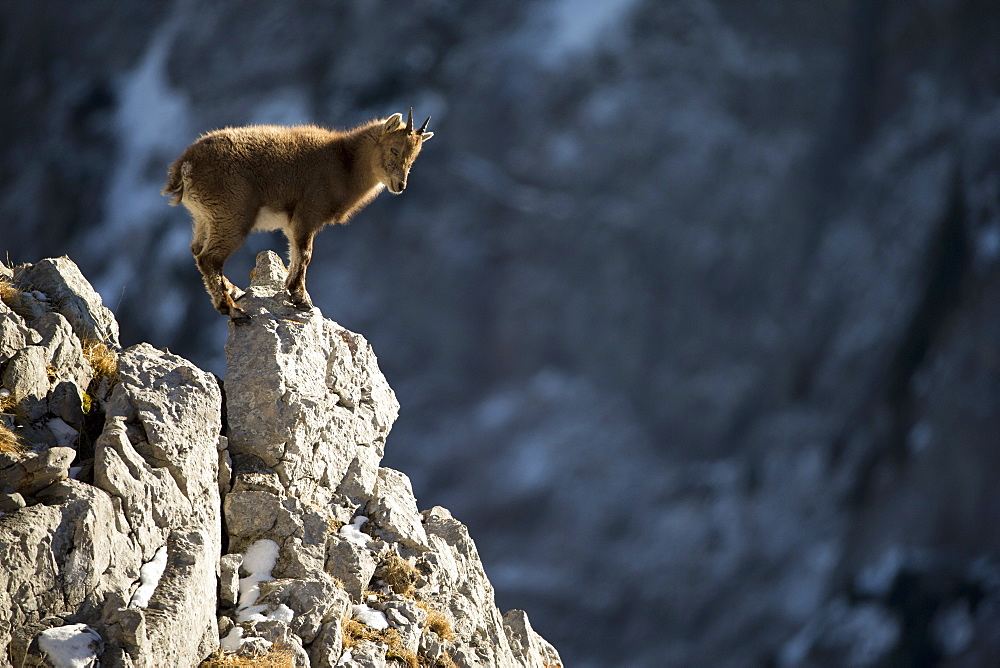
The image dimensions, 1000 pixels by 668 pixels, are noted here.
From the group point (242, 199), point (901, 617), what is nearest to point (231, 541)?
point (242, 199)

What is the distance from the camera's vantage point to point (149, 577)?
35.0 ft

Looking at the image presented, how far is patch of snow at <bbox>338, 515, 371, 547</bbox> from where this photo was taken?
13.7 meters

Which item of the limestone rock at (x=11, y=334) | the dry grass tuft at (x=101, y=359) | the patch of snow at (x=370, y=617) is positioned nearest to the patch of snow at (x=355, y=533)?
the patch of snow at (x=370, y=617)

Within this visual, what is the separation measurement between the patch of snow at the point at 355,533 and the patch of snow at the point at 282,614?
6.54 feet

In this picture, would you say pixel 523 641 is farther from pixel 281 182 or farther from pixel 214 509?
pixel 281 182

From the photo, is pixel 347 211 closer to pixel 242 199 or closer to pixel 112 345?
pixel 242 199

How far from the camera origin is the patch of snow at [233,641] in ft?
36.1

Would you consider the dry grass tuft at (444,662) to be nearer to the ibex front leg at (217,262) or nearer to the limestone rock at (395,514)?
the limestone rock at (395,514)

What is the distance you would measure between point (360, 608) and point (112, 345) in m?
5.32

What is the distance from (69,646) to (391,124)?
382 inches

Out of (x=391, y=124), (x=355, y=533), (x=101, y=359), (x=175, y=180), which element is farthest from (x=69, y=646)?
(x=391, y=124)

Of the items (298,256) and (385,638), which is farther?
(298,256)

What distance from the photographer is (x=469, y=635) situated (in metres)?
14.2

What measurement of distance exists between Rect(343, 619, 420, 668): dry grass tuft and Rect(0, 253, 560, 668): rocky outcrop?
29mm
